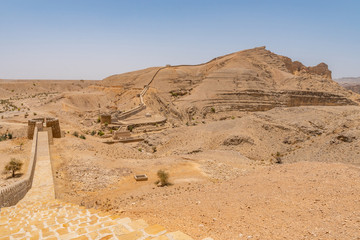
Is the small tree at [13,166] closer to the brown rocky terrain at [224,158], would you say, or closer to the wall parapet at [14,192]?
the brown rocky terrain at [224,158]

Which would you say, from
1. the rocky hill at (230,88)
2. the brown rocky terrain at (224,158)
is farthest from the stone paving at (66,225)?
the rocky hill at (230,88)

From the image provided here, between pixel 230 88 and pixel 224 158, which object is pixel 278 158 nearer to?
pixel 224 158

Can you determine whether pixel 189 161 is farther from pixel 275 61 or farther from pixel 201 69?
pixel 275 61

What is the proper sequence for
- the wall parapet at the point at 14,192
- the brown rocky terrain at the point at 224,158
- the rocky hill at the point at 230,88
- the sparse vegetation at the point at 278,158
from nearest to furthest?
the brown rocky terrain at the point at 224,158 < the wall parapet at the point at 14,192 < the sparse vegetation at the point at 278,158 < the rocky hill at the point at 230,88

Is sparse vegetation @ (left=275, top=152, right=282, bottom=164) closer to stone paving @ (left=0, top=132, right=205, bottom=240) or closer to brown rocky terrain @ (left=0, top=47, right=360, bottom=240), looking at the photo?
brown rocky terrain @ (left=0, top=47, right=360, bottom=240)

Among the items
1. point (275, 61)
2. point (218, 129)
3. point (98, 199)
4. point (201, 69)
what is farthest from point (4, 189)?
point (275, 61)

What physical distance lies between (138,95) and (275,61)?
3098 cm

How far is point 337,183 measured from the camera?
28.0 ft

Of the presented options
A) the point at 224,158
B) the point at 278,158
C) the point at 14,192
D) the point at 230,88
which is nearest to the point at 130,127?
the point at 224,158

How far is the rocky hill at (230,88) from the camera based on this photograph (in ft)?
131

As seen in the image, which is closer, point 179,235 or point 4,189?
point 179,235

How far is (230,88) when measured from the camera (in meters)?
42.9

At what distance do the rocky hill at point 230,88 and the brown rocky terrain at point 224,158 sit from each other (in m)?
0.20

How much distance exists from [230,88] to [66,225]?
39950 millimetres
